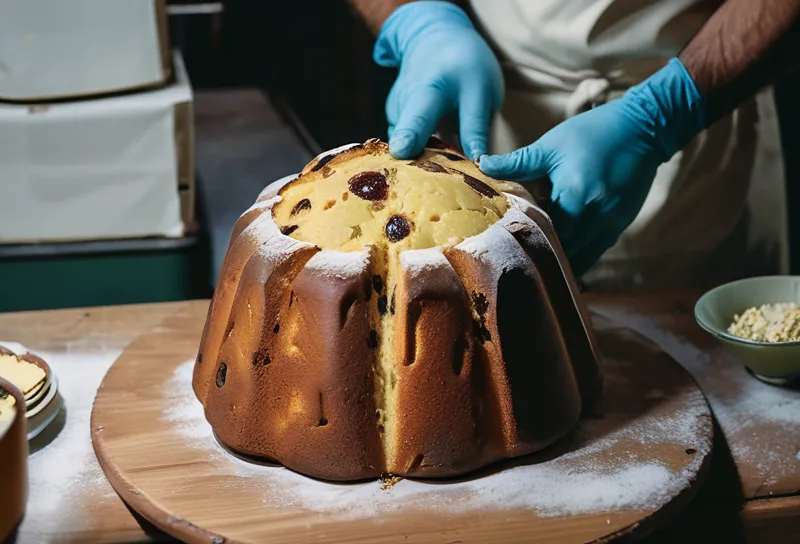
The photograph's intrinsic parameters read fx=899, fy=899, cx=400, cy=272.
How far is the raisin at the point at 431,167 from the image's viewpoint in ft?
5.02

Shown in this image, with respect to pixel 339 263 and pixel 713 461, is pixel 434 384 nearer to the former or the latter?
pixel 339 263

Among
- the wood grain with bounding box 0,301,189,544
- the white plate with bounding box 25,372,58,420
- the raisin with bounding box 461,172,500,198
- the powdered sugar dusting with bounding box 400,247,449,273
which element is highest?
the raisin with bounding box 461,172,500,198

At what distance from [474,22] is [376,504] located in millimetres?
1349

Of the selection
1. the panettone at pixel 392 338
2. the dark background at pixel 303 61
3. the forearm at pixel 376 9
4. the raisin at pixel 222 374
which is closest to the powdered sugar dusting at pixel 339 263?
the panettone at pixel 392 338

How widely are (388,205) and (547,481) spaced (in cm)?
50

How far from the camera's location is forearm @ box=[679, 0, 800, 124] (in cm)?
173

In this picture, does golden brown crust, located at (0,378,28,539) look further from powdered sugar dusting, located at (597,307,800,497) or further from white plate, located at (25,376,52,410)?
powdered sugar dusting, located at (597,307,800,497)

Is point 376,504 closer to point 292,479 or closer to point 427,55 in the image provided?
point 292,479

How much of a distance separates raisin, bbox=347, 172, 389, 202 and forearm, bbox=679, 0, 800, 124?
71 centimetres

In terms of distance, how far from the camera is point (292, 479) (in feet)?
4.43

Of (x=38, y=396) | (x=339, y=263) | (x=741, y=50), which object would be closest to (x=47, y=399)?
(x=38, y=396)

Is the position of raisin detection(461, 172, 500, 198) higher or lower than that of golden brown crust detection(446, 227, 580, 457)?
higher

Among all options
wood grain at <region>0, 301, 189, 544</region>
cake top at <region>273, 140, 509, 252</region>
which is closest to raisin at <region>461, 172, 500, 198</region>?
cake top at <region>273, 140, 509, 252</region>

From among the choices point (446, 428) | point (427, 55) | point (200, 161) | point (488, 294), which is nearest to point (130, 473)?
point (446, 428)
